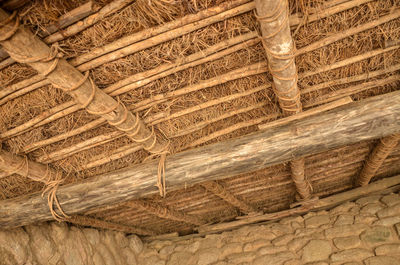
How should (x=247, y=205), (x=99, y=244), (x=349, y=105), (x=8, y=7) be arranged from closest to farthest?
(x=8, y=7)
(x=349, y=105)
(x=99, y=244)
(x=247, y=205)

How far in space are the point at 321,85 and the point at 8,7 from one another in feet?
5.50

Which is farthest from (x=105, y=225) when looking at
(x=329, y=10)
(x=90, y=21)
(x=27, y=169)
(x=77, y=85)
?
(x=329, y=10)

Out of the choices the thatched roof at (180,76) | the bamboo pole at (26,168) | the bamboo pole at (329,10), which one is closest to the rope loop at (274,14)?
the thatched roof at (180,76)

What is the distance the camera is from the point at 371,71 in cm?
163

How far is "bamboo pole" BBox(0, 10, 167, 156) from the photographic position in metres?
1.05

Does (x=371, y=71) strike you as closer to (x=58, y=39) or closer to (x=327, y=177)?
(x=327, y=177)

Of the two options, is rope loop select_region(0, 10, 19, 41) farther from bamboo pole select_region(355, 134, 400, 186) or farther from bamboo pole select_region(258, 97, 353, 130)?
bamboo pole select_region(355, 134, 400, 186)

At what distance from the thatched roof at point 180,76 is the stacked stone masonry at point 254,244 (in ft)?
1.69

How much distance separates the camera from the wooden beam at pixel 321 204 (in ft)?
9.11

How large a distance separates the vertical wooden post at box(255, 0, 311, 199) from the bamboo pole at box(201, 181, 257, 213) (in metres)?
0.98

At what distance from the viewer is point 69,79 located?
1.24 metres

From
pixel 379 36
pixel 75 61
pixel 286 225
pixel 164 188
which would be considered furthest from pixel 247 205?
pixel 75 61

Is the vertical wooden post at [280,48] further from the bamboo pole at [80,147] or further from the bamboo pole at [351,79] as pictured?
the bamboo pole at [80,147]

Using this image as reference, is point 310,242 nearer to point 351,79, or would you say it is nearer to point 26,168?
point 351,79
